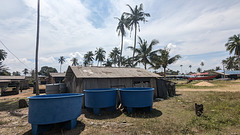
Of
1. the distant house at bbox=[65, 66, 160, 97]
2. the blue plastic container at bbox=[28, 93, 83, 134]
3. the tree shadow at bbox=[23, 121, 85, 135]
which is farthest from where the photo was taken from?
the distant house at bbox=[65, 66, 160, 97]

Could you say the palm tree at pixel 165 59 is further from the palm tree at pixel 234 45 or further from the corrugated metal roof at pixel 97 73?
the palm tree at pixel 234 45

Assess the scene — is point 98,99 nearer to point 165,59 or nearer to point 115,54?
point 165,59

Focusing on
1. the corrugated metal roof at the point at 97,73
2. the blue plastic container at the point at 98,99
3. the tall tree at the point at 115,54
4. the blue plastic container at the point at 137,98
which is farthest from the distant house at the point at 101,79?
the tall tree at the point at 115,54

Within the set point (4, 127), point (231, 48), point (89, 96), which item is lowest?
point (4, 127)

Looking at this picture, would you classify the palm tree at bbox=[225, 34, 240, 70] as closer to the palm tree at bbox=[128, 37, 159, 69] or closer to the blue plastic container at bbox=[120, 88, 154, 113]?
the palm tree at bbox=[128, 37, 159, 69]

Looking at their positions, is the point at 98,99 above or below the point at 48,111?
below

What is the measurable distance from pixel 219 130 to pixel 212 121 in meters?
0.80

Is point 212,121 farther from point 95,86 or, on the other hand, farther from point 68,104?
point 95,86

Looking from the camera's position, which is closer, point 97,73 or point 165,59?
point 97,73

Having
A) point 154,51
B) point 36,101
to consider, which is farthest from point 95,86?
point 154,51

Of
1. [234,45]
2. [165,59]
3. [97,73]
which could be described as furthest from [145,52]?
[234,45]

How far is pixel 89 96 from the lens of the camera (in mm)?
6336

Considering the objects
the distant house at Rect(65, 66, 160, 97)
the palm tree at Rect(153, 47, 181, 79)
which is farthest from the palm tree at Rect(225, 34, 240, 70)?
the distant house at Rect(65, 66, 160, 97)

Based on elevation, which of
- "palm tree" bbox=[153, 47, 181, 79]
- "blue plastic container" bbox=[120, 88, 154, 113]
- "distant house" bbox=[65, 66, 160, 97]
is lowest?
"blue plastic container" bbox=[120, 88, 154, 113]
